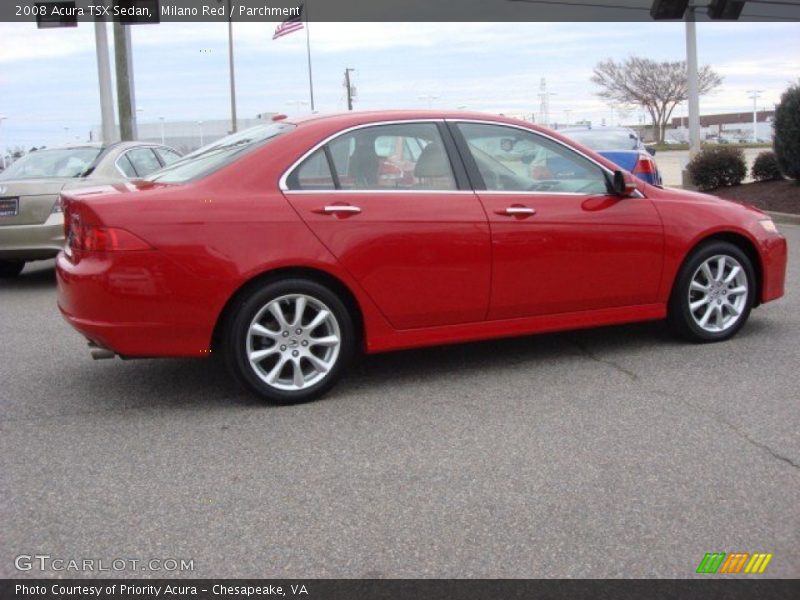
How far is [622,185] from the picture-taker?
5.34 meters

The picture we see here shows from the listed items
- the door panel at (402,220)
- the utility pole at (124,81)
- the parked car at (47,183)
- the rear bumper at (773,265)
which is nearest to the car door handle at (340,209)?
the door panel at (402,220)

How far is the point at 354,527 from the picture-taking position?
3.21 m

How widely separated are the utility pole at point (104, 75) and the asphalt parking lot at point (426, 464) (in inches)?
492

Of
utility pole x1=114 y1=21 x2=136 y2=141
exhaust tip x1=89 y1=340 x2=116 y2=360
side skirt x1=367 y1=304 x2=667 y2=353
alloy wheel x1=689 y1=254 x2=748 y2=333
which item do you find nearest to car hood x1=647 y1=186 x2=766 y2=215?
alloy wheel x1=689 y1=254 x2=748 y2=333

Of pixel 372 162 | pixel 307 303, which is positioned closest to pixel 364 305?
pixel 307 303

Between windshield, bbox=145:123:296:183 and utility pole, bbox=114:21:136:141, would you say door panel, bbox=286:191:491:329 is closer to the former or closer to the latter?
windshield, bbox=145:123:296:183

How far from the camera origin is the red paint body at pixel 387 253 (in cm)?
436

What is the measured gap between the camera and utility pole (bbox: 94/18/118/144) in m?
16.9

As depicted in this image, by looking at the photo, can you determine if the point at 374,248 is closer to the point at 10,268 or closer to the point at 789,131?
the point at 10,268

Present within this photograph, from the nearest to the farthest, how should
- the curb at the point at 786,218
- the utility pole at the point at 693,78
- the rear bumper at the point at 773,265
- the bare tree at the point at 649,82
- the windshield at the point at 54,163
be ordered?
1. the rear bumper at the point at 773,265
2. the windshield at the point at 54,163
3. the curb at the point at 786,218
4. the utility pole at the point at 693,78
5. the bare tree at the point at 649,82

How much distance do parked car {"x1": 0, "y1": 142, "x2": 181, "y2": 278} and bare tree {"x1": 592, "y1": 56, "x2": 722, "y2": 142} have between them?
51281 mm

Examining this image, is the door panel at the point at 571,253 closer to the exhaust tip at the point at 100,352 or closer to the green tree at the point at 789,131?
the exhaust tip at the point at 100,352

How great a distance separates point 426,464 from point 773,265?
3428 mm

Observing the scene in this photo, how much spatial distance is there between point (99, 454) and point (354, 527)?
1.48 meters
